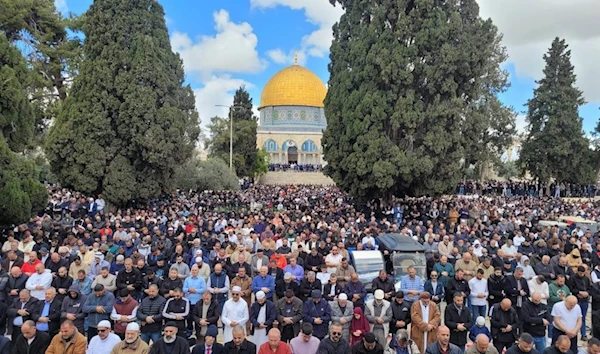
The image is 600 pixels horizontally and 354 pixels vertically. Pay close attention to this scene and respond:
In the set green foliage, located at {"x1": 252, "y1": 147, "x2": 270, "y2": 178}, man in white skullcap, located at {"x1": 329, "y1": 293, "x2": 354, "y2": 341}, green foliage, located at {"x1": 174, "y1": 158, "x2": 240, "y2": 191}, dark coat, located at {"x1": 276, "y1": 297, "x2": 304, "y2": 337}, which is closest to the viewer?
man in white skullcap, located at {"x1": 329, "y1": 293, "x2": 354, "y2": 341}

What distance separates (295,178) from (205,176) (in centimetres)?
1787

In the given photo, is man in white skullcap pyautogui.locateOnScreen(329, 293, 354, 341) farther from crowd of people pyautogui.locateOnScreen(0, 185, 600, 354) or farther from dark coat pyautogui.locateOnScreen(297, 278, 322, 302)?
dark coat pyautogui.locateOnScreen(297, 278, 322, 302)

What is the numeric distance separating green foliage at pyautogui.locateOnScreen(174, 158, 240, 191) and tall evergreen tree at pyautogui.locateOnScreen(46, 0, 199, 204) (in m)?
8.71

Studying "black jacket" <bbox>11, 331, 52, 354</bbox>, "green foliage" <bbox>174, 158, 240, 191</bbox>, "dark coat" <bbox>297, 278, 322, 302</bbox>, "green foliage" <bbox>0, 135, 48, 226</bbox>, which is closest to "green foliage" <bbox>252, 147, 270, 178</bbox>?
"green foliage" <bbox>174, 158, 240, 191</bbox>

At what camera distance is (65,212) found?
16.5 m

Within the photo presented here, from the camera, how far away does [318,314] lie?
6863 mm

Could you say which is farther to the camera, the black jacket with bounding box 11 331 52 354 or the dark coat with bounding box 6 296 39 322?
the dark coat with bounding box 6 296 39 322

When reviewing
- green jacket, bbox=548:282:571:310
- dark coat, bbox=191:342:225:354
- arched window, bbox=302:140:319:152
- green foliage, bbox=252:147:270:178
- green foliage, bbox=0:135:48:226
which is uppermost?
arched window, bbox=302:140:319:152

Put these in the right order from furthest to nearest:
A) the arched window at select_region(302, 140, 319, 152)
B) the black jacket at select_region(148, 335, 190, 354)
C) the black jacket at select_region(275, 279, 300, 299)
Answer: the arched window at select_region(302, 140, 319, 152) → the black jacket at select_region(275, 279, 300, 299) → the black jacket at select_region(148, 335, 190, 354)

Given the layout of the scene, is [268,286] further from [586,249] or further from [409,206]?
[409,206]

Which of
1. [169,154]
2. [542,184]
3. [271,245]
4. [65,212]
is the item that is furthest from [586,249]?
[542,184]

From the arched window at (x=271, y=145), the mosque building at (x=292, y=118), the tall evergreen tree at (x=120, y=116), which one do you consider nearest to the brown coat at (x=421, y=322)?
the tall evergreen tree at (x=120, y=116)

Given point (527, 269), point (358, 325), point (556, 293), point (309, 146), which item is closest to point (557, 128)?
point (527, 269)

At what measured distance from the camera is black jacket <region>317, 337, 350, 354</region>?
18.8 ft
